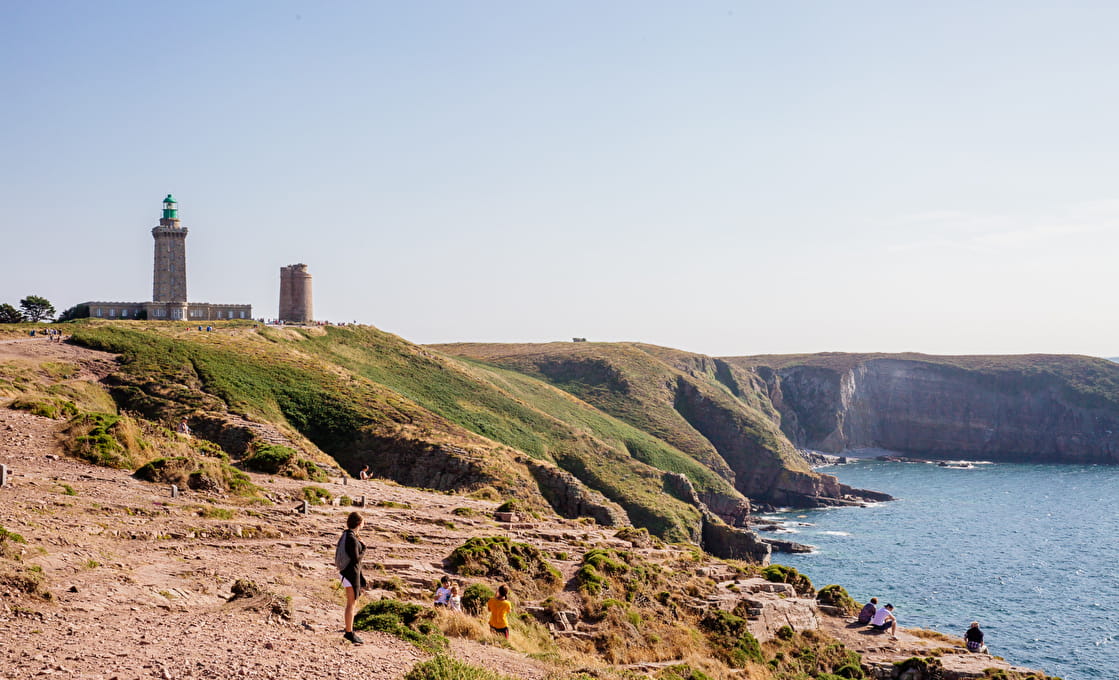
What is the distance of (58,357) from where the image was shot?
61562 mm

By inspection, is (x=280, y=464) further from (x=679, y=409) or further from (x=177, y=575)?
(x=679, y=409)

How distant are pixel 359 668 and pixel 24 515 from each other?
13036mm

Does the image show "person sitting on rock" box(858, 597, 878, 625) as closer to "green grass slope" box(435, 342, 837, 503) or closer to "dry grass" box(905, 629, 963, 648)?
"dry grass" box(905, 629, 963, 648)

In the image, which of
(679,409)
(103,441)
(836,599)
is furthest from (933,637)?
(679,409)

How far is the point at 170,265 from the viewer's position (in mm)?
94875

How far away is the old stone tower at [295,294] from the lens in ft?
334

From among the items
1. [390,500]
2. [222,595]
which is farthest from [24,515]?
[390,500]

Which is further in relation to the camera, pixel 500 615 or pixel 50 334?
pixel 50 334

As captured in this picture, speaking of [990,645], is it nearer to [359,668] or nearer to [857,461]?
[359,668]

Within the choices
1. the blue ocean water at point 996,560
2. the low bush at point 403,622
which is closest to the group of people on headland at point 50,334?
the low bush at point 403,622

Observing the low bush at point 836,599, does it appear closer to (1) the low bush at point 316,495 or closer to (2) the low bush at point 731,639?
(2) the low bush at point 731,639

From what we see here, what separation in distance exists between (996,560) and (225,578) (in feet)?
294

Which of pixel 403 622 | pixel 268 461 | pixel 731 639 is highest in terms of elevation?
pixel 268 461

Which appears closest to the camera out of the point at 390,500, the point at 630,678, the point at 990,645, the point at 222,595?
the point at 222,595
